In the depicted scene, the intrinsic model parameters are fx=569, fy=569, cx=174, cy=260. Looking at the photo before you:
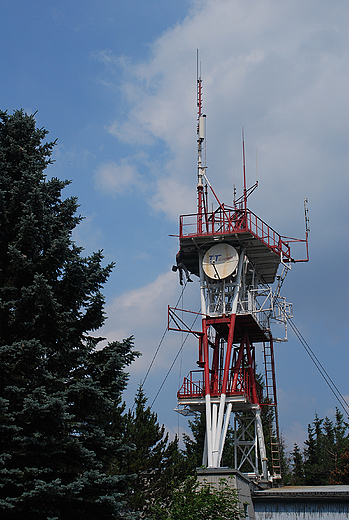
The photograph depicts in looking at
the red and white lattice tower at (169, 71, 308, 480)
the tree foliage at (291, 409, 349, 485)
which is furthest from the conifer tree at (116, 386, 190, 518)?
the tree foliage at (291, 409, 349, 485)

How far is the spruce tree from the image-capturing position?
12469mm

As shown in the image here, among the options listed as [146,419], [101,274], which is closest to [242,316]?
[146,419]

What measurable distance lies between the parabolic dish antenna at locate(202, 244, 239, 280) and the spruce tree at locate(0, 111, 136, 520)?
54.7 ft

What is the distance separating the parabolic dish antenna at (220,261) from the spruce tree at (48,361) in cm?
1666

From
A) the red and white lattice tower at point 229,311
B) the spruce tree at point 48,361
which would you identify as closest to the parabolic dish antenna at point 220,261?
the red and white lattice tower at point 229,311

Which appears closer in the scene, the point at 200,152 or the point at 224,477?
the point at 224,477

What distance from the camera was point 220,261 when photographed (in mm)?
32344

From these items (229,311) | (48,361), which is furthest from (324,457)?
(48,361)

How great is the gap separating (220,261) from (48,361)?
63.1 feet

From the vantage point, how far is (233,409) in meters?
32.6

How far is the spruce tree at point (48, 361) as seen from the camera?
12469 mm

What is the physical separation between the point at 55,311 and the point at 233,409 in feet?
69.2

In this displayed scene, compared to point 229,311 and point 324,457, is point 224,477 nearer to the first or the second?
point 229,311

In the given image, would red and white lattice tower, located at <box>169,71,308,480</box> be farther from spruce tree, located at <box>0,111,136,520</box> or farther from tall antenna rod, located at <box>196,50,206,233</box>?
spruce tree, located at <box>0,111,136,520</box>
